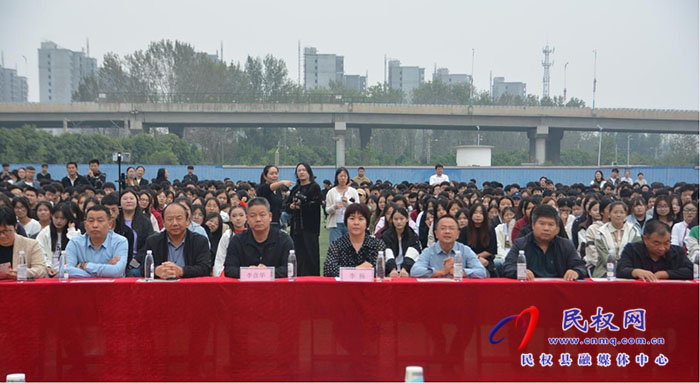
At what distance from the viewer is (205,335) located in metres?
5.38

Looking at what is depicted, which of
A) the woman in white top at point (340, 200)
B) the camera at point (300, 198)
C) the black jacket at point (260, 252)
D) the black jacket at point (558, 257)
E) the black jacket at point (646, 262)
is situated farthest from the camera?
the woman in white top at point (340, 200)

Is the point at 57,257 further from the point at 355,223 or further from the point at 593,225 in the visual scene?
the point at 593,225

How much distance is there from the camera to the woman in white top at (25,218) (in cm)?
898

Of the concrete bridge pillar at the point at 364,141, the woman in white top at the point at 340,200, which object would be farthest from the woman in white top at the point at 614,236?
the concrete bridge pillar at the point at 364,141

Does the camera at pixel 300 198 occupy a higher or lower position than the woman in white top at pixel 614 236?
higher

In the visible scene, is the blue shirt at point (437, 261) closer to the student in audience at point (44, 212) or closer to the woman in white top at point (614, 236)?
the woman in white top at point (614, 236)

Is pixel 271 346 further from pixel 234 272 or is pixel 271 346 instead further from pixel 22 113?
pixel 22 113

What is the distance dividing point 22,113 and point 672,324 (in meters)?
58.8

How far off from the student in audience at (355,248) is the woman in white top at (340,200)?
A: 4584mm

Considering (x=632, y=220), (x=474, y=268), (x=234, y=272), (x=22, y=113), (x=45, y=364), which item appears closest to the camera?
(x=45, y=364)

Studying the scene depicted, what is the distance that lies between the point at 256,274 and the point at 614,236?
463 centimetres

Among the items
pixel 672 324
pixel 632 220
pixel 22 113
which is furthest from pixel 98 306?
pixel 22 113

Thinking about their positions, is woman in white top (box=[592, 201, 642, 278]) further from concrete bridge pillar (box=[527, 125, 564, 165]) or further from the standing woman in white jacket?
concrete bridge pillar (box=[527, 125, 564, 165])

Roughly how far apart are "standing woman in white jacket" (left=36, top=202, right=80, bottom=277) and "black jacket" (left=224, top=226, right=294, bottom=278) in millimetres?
2691
